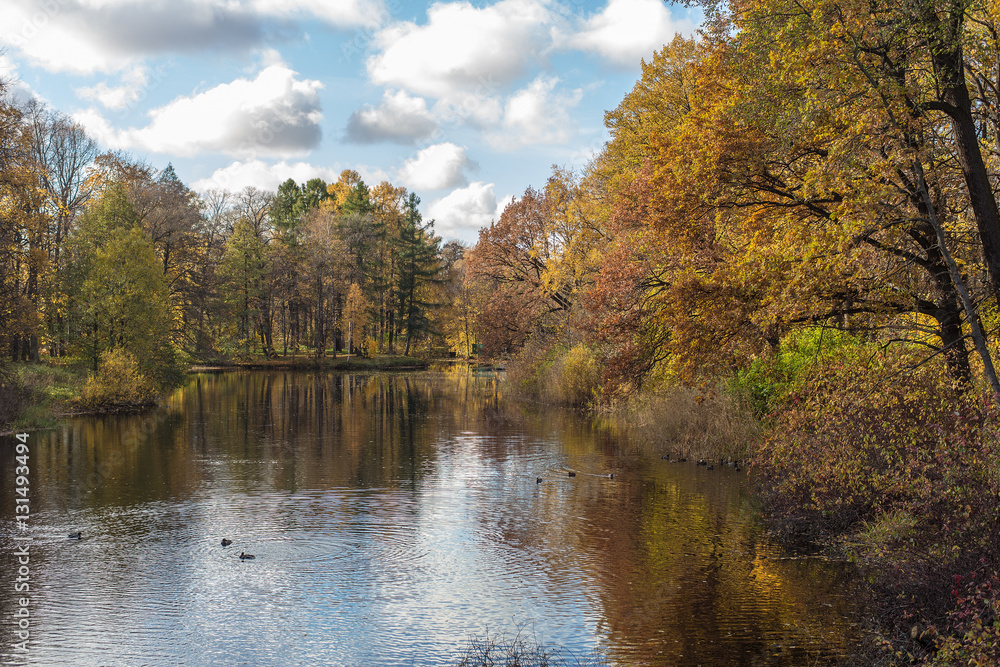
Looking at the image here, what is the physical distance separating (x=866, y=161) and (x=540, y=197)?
27.2 meters

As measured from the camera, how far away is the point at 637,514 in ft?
49.4

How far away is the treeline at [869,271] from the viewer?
8.25m

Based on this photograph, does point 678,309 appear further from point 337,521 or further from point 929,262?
point 337,521

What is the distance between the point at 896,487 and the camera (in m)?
9.69

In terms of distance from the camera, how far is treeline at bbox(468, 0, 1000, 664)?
825 cm

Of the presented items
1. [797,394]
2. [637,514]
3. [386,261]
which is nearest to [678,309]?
[797,394]

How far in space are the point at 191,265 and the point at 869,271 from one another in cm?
5444

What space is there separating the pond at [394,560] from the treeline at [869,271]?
4.67 feet

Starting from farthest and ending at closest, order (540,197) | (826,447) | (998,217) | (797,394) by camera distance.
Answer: (540,197)
(797,394)
(826,447)
(998,217)

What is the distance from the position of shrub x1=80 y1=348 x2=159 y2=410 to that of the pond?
27.6 feet

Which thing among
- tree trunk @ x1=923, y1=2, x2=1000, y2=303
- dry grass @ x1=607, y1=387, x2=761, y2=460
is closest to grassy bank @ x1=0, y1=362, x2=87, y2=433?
dry grass @ x1=607, y1=387, x2=761, y2=460

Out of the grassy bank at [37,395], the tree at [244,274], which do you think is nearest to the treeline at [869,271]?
the grassy bank at [37,395]

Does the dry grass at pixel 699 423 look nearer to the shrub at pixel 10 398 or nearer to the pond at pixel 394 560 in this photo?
the pond at pixel 394 560

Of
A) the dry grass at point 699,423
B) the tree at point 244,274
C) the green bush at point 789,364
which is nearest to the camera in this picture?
the green bush at point 789,364
